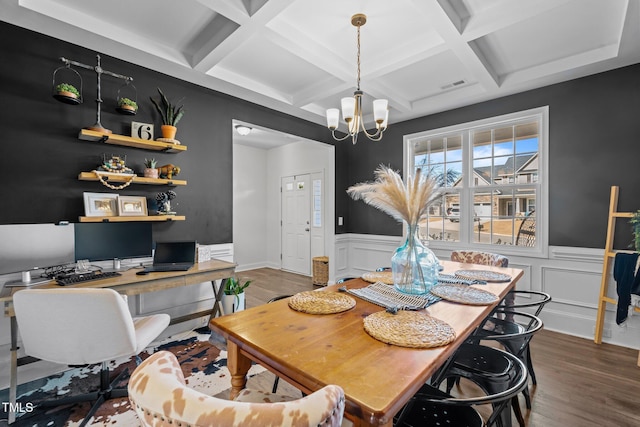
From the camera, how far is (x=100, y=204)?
99.8 inches

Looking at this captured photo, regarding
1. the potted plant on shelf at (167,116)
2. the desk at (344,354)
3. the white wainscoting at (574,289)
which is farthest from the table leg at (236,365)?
the white wainscoting at (574,289)

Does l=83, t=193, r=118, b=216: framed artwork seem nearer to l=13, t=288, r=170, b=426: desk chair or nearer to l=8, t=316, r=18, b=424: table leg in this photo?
l=8, t=316, r=18, b=424: table leg

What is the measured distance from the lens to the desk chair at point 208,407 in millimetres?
570

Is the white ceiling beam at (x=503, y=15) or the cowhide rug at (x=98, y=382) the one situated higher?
the white ceiling beam at (x=503, y=15)

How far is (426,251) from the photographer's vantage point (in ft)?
5.60

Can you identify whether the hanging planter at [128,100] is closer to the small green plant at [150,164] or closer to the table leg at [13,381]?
the small green plant at [150,164]

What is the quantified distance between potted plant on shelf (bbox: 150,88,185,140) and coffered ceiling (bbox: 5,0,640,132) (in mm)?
326

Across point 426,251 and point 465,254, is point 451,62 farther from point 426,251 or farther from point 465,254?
point 426,251

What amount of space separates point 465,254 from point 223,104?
3.13 metres

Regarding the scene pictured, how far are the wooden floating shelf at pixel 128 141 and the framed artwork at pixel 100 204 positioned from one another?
47 cm

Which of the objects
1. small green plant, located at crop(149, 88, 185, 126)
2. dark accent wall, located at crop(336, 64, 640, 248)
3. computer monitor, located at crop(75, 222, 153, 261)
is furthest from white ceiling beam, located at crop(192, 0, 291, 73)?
dark accent wall, located at crop(336, 64, 640, 248)

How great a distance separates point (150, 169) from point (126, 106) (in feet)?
1.86

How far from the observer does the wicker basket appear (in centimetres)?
513

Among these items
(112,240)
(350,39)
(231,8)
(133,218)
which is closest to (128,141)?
(133,218)
